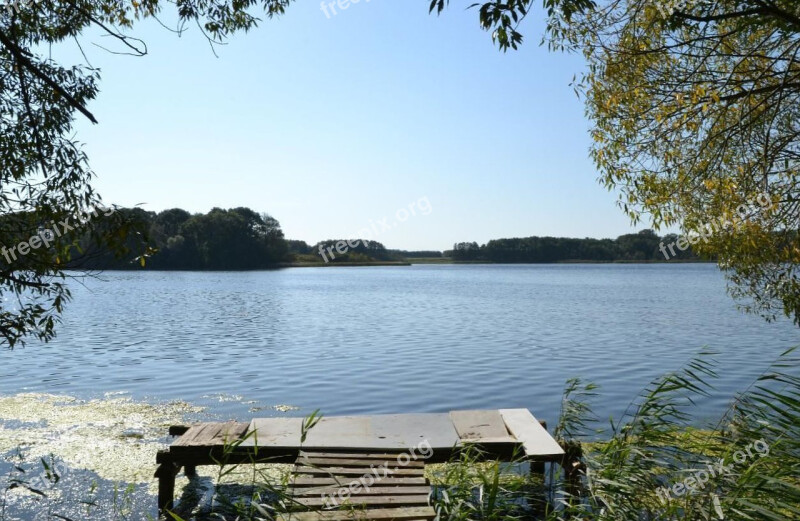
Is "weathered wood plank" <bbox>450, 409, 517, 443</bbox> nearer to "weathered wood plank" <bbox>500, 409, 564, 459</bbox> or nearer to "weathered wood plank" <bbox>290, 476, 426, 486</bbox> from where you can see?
"weathered wood plank" <bbox>500, 409, 564, 459</bbox>

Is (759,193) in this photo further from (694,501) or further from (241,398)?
(241,398)

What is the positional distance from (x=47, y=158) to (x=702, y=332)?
26341mm

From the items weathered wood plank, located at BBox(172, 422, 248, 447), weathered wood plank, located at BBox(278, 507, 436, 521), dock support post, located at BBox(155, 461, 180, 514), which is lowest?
dock support post, located at BBox(155, 461, 180, 514)

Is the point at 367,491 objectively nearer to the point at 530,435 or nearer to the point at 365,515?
the point at 365,515

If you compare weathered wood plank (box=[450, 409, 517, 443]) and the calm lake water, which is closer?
weathered wood plank (box=[450, 409, 517, 443])

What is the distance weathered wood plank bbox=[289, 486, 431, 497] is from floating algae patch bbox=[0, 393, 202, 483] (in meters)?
3.76

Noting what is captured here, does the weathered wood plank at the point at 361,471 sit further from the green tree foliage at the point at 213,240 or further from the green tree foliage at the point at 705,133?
the green tree foliage at the point at 213,240

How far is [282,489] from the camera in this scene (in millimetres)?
6488

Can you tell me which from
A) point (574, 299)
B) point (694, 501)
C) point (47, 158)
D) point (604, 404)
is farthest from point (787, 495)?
point (574, 299)

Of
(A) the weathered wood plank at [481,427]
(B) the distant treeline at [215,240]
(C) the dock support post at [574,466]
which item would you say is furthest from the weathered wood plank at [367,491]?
(B) the distant treeline at [215,240]

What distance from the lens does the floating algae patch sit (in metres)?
10.1

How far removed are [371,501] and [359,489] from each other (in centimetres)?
36

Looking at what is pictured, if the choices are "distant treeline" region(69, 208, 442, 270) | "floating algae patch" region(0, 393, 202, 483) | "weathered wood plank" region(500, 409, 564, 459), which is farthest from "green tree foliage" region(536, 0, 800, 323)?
"distant treeline" region(69, 208, 442, 270)

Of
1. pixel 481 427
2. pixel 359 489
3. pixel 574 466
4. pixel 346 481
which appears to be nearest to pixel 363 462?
pixel 346 481
